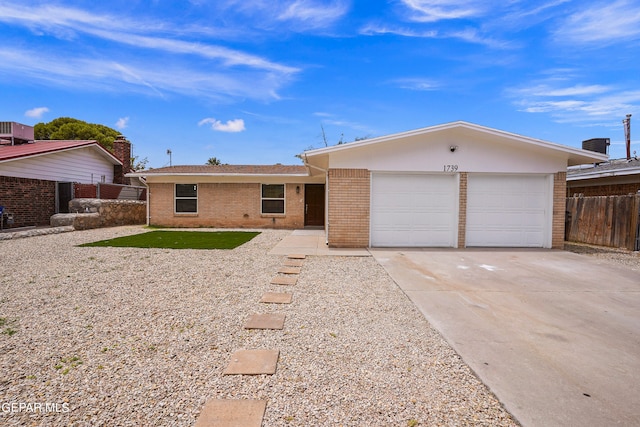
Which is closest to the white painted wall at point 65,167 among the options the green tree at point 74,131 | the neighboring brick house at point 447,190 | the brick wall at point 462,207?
the neighboring brick house at point 447,190

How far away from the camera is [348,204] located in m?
9.90

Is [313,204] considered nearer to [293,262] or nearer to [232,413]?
[293,262]

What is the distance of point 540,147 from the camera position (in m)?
9.55

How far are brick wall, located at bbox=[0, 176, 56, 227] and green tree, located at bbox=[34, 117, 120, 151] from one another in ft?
61.7

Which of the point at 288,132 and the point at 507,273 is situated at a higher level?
the point at 288,132

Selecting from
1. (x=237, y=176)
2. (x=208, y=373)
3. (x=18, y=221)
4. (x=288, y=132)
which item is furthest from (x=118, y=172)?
(x=208, y=373)

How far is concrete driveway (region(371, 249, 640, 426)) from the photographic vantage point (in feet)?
8.09

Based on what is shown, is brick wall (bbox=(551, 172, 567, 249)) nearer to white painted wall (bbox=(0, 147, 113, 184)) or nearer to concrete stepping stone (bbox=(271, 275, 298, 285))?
concrete stepping stone (bbox=(271, 275, 298, 285))

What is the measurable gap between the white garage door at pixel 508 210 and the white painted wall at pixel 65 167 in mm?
18070

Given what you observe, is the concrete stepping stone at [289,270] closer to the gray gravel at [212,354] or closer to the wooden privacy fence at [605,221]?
the gray gravel at [212,354]

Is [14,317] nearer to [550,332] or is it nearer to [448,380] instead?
[448,380]

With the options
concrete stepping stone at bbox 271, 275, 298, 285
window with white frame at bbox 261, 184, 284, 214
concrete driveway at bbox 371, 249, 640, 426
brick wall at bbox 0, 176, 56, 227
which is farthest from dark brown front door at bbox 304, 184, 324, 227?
brick wall at bbox 0, 176, 56, 227

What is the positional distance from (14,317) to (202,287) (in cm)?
234

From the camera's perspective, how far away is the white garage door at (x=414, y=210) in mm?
10070
